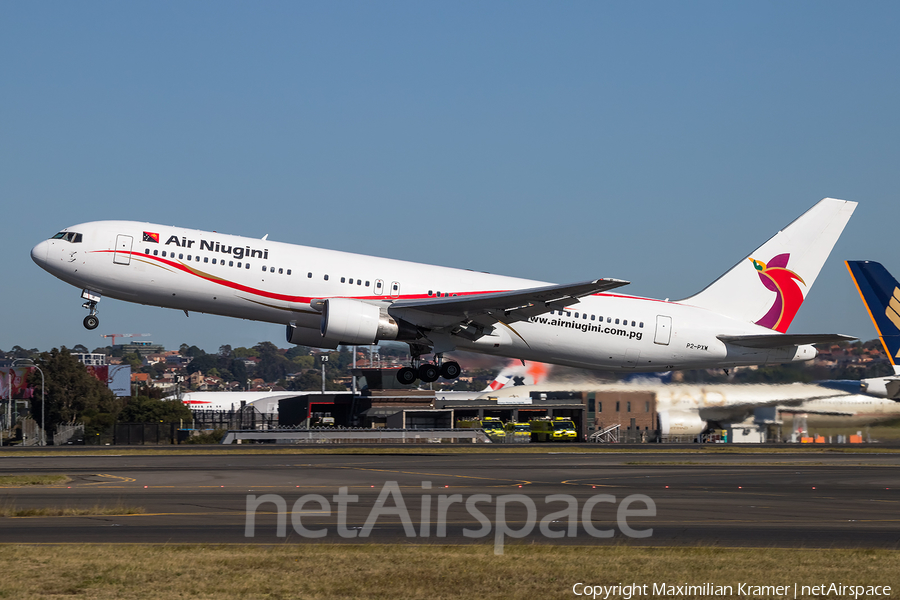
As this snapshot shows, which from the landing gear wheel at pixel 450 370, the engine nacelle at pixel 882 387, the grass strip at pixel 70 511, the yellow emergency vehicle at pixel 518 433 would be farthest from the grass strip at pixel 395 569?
the yellow emergency vehicle at pixel 518 433

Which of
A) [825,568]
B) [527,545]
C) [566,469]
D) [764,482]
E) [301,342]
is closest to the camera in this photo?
[825,568]

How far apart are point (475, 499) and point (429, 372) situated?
14517 millimetres

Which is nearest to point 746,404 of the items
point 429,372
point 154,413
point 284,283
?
point 429,372

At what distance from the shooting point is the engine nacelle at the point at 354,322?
35.2m

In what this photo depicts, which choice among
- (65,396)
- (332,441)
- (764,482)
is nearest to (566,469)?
(764,482)

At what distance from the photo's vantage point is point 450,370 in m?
39.5

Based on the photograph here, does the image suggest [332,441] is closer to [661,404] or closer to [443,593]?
[661,404]

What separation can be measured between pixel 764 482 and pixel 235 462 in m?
20.8

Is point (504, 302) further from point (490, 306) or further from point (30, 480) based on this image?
point (30, 480)

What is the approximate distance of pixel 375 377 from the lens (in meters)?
84.2

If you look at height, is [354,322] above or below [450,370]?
above

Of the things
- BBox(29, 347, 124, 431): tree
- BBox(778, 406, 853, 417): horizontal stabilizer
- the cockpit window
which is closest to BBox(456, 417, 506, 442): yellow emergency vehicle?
BBox(778, 406, 853, 417): horizontal stabilizer

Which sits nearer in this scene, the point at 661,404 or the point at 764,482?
the point at 764,482

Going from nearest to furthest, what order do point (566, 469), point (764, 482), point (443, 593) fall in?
point (443, 593) < point (764, 482) < point (566, 469)
